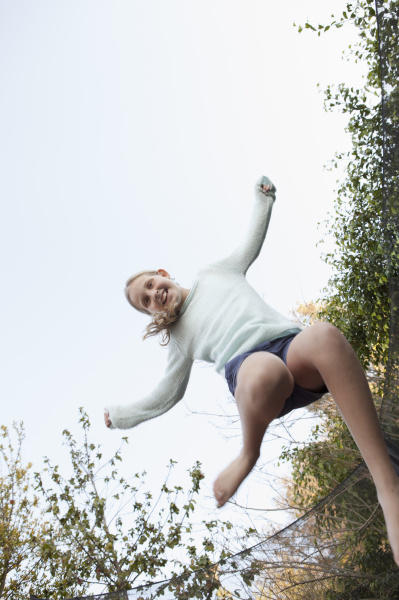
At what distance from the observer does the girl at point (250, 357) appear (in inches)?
50.7

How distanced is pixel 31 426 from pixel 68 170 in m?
4.84

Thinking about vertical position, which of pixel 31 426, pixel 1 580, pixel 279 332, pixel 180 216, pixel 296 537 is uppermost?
pixel 180 216

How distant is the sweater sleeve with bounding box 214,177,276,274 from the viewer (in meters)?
1.92

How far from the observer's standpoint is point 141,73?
29.6ft

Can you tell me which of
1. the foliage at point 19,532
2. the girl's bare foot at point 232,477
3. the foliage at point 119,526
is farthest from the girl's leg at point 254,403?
the foliage at point 19,532

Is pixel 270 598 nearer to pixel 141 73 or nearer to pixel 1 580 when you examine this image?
pixel 1 580

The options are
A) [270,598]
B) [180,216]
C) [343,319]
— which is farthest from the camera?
[180,216]

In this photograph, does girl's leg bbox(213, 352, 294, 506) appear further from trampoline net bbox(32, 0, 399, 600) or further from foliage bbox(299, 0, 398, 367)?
foliage bbox(299, 0, 398, 367)

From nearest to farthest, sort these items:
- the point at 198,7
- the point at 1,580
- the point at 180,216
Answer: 1. the point at 1,580
2. the point at 198,7
3. the point at 180,216

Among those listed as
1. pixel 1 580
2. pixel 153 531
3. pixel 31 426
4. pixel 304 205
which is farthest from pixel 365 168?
pixel 304 205

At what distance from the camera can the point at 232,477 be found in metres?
1.36

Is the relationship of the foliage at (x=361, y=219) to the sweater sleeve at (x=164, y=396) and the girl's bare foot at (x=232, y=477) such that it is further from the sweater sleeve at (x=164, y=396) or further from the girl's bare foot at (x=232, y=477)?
the girl's bare foot at (x=232, y=477)

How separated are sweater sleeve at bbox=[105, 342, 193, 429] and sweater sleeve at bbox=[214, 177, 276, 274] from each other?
358 millimetres

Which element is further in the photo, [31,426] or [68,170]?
[68,170]
